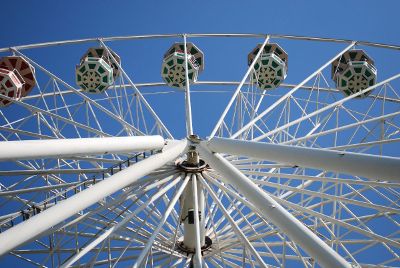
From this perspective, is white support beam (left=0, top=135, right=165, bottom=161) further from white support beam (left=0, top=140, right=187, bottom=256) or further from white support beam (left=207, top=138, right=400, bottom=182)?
white support beam (left=207, top=138, right=400, bottom=182)

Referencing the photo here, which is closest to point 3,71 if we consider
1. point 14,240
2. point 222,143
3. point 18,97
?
point 18,97

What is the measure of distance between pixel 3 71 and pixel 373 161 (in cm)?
1823

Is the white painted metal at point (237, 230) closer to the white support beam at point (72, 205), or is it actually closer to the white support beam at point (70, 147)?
the white support beam at point (72, 205)

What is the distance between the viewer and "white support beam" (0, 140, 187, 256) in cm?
620

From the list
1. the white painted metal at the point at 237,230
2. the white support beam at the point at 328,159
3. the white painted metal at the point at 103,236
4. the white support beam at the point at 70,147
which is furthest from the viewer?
the white painted metal at the point at 237,230

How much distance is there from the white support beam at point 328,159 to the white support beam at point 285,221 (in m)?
0.55

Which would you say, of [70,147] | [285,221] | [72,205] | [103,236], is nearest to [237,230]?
[103,236]

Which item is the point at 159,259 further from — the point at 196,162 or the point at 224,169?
the point at 224,169

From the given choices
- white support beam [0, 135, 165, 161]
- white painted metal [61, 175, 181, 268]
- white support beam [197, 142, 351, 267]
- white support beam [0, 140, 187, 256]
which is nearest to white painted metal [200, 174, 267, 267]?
white painted metal [61, 175, 181, 268]

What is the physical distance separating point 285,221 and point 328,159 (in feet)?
4.21

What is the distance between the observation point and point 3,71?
2008cm

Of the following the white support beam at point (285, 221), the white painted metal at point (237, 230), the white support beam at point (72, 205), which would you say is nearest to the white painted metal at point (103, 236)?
the white painted metal at point (237, 230)

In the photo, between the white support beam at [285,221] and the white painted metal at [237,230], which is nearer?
the white support beam at [285,221]

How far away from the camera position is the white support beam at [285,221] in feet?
21.0
